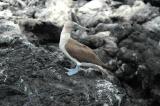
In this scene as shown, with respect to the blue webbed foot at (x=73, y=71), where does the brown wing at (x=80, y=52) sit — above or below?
above

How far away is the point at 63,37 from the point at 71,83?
99cm

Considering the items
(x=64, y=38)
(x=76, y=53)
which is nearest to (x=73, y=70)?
(x=76, y=53)

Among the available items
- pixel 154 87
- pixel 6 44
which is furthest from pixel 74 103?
pixel 154 87

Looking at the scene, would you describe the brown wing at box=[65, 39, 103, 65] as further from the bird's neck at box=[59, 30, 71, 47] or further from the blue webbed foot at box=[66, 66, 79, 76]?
the blue webbed foot at box=[66, 66, 79, 76]

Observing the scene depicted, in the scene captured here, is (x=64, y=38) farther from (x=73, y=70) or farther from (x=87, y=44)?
(x=87, y=44)

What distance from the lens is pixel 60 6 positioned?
43.5 feet

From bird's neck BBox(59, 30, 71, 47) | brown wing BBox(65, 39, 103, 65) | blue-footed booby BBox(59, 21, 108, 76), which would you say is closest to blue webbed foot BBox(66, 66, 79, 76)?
blue-footed booby BBox(59, 21, 108, 76)

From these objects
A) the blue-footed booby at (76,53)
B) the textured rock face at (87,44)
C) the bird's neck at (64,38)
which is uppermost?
the bird's neck at (64,38)

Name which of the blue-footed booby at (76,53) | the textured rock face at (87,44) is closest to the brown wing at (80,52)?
the blue-footed booby at (76,53)

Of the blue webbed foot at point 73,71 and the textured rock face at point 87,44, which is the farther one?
the blue webbed foot at point 73,71

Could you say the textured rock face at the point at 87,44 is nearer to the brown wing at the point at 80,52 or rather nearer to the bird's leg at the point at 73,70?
the bird's leg at the point at 73,70

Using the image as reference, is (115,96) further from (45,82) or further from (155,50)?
(155,50)

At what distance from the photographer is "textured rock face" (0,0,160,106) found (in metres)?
9.49

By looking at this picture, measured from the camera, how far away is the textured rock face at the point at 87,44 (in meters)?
9.49
